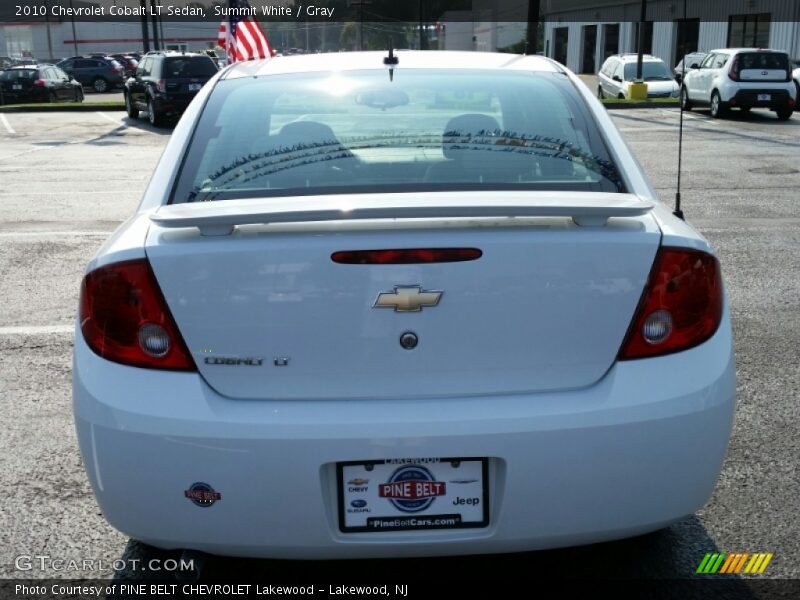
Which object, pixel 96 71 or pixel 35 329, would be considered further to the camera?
pixel 96 71

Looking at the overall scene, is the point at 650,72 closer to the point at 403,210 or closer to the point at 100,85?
the point at 100,85

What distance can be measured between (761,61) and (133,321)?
74.7 ft

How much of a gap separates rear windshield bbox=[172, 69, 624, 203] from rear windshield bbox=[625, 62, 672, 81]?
26.2m

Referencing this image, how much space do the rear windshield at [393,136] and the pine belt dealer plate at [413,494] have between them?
0.87 m

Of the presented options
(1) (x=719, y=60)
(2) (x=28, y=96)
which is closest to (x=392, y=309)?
(1) (x=719, y=60)

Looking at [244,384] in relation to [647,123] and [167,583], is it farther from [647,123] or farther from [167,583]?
[647,123]

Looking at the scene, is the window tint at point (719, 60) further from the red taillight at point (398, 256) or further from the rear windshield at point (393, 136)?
the red taillight at point (398, 256)

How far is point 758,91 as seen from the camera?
22.4 metres

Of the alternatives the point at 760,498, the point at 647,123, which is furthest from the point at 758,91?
the point at 760,498

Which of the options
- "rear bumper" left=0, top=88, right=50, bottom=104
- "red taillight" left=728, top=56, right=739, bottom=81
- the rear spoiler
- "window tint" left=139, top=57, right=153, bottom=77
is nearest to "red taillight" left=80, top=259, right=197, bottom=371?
the rear spoiler

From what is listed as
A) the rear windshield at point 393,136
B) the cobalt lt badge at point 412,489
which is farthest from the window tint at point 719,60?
the cobalt lt badge at point 412,489

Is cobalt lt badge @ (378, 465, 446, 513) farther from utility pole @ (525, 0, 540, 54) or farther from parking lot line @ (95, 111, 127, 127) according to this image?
parking lot line @ (95, 111, 127, 127)

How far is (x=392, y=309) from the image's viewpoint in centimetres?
249

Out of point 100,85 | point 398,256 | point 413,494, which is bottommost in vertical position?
point 100,85
